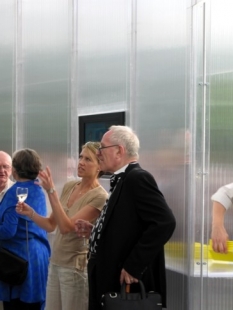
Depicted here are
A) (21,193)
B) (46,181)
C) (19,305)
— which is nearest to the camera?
(46,181)

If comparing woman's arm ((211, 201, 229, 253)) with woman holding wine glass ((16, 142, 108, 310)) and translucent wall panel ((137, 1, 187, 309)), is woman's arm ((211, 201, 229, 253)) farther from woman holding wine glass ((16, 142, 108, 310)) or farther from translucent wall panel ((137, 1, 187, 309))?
woman holding wine glass ((16, 142, 108, 310))

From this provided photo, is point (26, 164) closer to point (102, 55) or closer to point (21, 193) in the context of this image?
point (21, 193)

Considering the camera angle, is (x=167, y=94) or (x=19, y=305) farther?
(x=19, y=305)

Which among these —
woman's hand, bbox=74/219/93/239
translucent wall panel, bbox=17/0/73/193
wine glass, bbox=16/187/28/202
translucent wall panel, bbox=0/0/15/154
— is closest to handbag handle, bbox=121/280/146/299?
woman's hand, bbox=74/219/93/239

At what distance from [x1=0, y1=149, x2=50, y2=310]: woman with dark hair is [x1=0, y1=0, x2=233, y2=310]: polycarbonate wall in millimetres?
779

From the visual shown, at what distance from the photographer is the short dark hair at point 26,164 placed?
4.45 metres

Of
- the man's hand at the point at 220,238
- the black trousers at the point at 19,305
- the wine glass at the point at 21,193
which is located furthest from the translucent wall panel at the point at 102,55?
the man's hand at the point at 220,238

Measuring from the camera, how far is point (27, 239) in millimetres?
4430

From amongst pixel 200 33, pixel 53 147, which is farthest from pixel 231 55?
pixel 53 147

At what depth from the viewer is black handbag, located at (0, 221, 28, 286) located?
4.38 meters

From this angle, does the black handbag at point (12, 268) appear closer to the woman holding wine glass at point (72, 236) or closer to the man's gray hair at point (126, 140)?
the woman holding wine glass at point (72, 236)

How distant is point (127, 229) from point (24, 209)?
1049 mm

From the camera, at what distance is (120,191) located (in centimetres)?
341

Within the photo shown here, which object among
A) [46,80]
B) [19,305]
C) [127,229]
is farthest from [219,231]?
[46,80]
